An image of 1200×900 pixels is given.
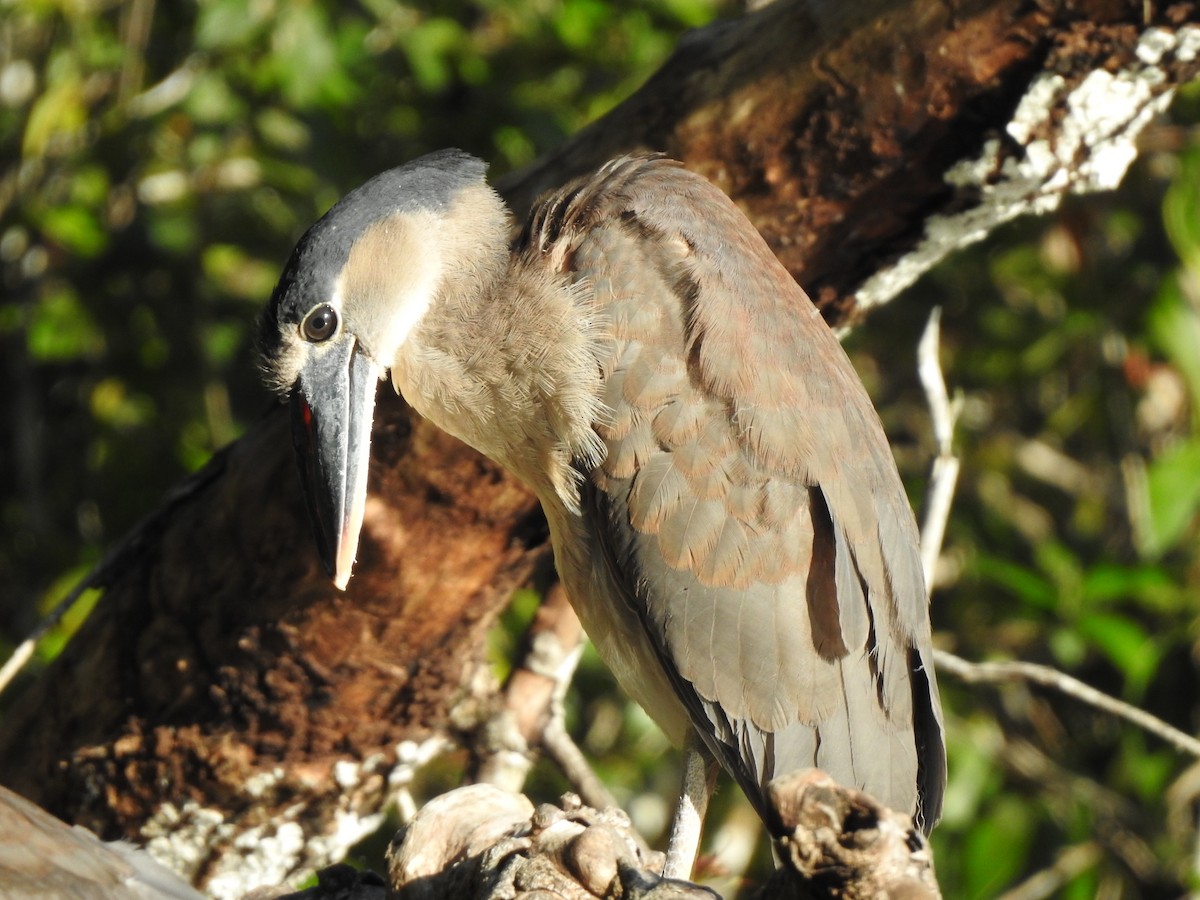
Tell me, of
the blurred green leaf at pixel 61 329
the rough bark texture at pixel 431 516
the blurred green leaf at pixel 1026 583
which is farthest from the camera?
the blurred green leaf at pixel 61 329

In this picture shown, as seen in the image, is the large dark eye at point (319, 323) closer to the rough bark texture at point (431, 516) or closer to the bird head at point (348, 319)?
the bird head at point (348, 319)

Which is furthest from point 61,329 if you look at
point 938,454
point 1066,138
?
point 1066,138

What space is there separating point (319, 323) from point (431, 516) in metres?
0.41

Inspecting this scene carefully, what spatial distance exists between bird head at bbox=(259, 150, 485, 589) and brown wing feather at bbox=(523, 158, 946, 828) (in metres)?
0.38

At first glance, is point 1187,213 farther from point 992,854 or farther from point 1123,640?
point 992,854

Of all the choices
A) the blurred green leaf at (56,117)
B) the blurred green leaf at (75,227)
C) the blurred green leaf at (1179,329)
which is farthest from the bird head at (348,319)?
the blurred green leaf at (1179,329)

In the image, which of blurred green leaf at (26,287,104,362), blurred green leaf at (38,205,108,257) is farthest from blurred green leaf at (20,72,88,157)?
blurred green leaf at (26,287,104,362)

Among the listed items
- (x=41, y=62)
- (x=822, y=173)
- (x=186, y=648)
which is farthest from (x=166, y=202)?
(x=822, y=173)

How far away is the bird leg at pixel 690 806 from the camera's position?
222cm

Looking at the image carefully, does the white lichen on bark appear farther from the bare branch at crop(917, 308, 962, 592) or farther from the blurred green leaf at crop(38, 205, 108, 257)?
the blurred green leaf at crop(38, 205, 108, 257)

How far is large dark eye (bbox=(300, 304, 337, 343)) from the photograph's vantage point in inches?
96.7

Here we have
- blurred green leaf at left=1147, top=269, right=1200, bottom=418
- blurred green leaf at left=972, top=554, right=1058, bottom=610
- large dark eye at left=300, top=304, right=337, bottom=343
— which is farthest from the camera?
blurred green leaf at left=1147, top=269, right=1200, bottom=418

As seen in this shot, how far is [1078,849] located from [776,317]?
7.30 feet

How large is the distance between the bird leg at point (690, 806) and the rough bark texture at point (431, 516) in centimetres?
52
